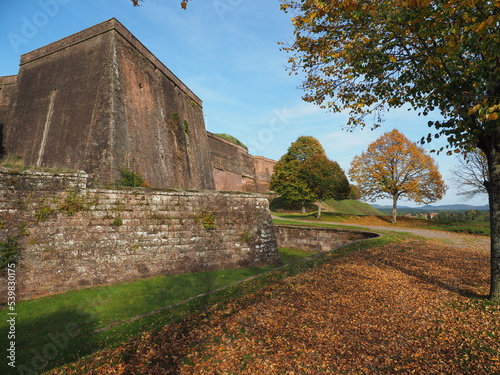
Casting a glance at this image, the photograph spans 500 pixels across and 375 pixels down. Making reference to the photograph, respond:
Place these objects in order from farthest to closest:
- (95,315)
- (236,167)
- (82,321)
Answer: (236,167)
(95,315)
(82,321)

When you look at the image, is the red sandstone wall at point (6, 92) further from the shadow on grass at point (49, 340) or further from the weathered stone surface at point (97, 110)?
the shadow on grass at point (49, 340)

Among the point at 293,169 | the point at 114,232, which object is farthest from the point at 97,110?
the point at 293,169

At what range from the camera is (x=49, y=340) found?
19.2 ft

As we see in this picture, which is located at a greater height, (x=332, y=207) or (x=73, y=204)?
(x=73, y=204)

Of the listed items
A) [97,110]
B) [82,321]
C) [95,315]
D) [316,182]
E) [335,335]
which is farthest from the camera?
[316,182]

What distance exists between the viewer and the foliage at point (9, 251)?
25.6ft

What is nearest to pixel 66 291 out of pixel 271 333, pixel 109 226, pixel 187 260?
pixel 109 226

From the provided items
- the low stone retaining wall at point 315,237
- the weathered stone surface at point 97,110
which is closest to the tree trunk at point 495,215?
the low stone retaining wall at point 315,237

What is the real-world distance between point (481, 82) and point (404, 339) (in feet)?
16.6

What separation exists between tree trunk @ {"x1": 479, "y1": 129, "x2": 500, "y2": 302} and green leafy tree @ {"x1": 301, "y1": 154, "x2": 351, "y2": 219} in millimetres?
24847

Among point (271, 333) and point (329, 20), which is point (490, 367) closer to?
point (271, 333)

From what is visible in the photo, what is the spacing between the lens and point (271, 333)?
4621 mm

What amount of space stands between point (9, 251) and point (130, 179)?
6.80 meters

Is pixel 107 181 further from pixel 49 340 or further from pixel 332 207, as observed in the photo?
pixel 332 207
